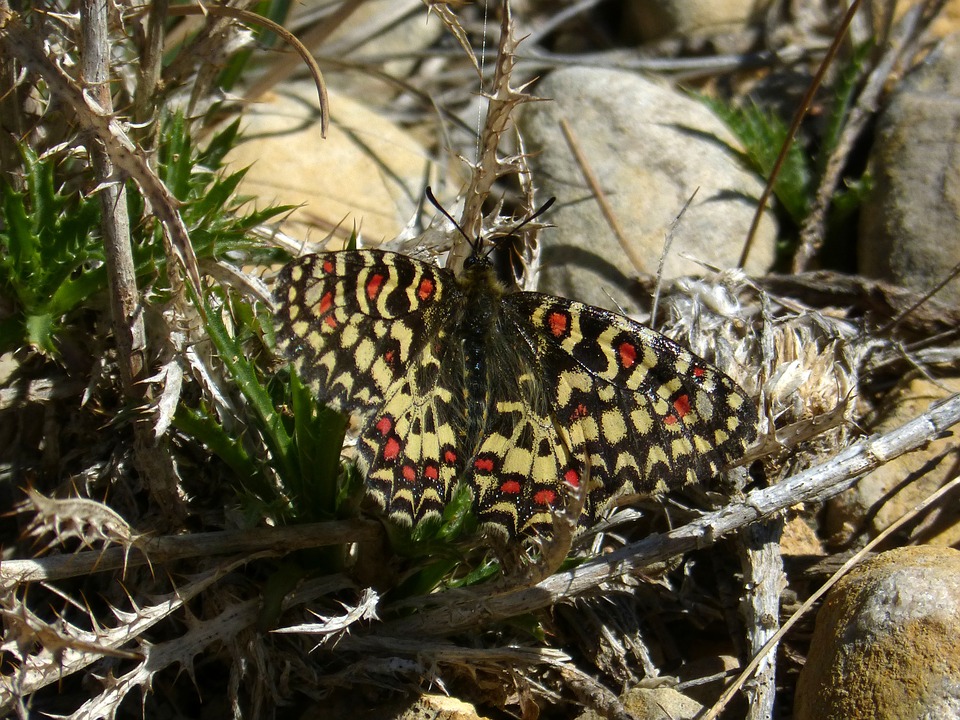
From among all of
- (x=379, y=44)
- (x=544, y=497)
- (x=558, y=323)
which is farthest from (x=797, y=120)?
(x=379, y=44)

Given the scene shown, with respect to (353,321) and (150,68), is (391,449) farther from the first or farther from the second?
(150,68)

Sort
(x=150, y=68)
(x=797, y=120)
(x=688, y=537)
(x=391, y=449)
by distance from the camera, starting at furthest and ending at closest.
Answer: (x=797, y=120) < (x=150, y=68) < (x=688, y=537) < (x=391, y=449)

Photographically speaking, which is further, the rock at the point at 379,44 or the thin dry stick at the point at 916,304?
the rock at the point at 379,44

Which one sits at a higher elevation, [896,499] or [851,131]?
[851,131]

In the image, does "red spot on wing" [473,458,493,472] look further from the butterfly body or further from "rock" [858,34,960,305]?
"rock" [858,34,960,305]

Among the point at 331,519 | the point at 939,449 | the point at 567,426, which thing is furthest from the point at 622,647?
the point at 939,449

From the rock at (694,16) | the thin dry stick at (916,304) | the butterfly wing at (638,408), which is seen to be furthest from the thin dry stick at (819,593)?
the rock at (694,16)

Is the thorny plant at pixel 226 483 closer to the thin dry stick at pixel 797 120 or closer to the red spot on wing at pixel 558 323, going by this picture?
the red spot on wing at pixel 558 323
